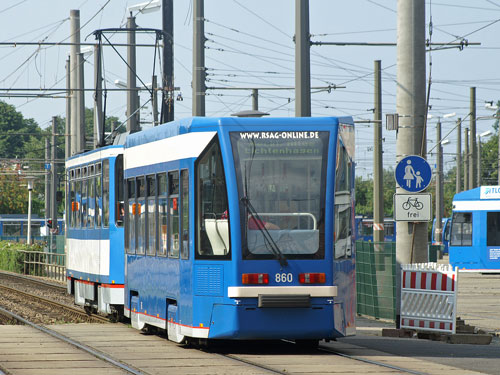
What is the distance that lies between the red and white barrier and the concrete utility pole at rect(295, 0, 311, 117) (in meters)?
4.22

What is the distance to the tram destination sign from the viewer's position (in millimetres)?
16750

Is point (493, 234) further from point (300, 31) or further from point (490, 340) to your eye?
point (490, 340)

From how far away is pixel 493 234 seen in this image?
44.3 m

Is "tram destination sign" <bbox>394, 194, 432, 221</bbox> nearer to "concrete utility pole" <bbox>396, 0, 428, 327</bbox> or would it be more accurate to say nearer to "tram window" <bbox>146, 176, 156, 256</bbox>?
"concrete utility pole" <bbox>396, 0, 428, 327</bbox>

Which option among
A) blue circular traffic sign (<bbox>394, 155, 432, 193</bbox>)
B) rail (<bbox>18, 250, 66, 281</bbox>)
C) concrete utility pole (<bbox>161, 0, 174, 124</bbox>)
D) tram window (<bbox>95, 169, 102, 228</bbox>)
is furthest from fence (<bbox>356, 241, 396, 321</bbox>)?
rail (<bbox>18, 250, 66, 281</bbox>)

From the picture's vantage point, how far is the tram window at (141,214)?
16016 mm

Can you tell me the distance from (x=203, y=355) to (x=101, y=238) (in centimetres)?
669

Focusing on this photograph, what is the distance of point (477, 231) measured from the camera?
44812mm

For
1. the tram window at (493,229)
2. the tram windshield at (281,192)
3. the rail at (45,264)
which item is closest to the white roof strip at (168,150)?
the tram windshield at (281,192)

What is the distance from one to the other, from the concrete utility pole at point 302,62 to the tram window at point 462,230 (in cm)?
2565

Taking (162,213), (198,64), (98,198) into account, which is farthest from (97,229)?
(198,64)

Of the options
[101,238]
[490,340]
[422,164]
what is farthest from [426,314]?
[101,238]

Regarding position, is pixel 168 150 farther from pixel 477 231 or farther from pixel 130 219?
pixel 477 231

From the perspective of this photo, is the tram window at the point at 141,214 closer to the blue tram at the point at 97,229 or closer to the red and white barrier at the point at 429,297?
the blue tram at the point at 97,229
